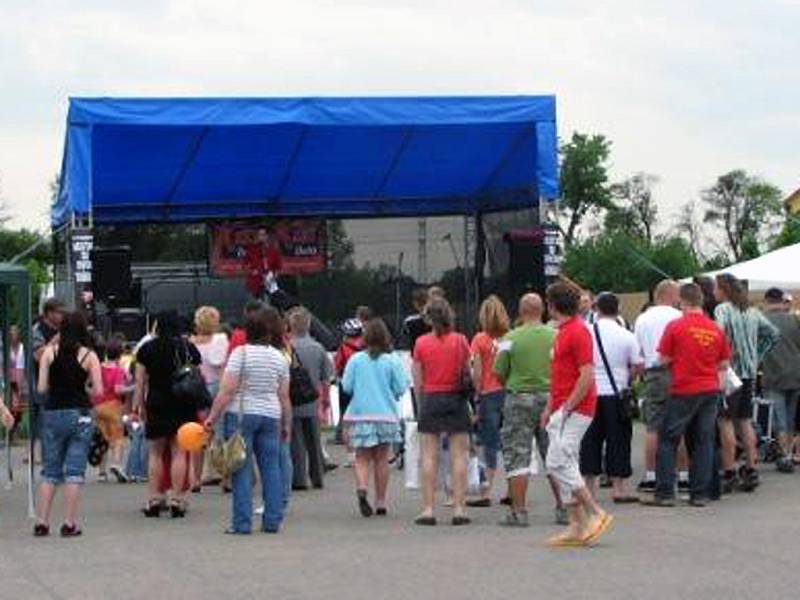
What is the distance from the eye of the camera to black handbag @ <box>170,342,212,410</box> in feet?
41.2

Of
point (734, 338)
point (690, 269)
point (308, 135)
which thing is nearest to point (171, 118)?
point (308, 135)

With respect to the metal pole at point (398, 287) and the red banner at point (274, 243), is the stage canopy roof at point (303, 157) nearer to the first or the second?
the red banner at point (274, 243)

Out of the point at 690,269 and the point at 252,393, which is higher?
the point at 690,269

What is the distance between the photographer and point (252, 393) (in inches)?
443

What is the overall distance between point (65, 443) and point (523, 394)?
3442 millimetres

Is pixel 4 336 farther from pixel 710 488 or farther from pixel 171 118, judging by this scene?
pixel 710 488

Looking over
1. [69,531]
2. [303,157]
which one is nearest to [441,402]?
[69,531]

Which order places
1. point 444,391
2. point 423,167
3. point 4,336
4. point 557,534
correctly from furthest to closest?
1. point 423,167
2. point 4,336
3. point 444,391
4. point 557,534

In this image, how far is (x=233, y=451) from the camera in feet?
36.3

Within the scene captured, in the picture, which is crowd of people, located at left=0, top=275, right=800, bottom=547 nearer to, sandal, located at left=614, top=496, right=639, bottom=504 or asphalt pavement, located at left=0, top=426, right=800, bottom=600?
sandal, located at left=614, top=496, right=639, bottom=504

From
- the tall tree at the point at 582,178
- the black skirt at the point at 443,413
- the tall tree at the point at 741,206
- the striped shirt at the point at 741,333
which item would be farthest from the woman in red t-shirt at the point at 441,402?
the tall tree at the point at 741,206

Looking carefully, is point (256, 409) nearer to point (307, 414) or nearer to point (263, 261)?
point (307, 414)

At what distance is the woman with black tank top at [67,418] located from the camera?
37.5ft

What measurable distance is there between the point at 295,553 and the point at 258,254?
1620 cm
